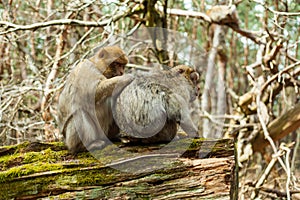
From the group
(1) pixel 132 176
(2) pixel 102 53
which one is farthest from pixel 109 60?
(1) pixel 132 176

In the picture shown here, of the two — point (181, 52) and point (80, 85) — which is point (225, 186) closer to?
point (80, 85)

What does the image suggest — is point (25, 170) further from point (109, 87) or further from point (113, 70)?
point (113, 70)

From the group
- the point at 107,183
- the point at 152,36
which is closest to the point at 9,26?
the point at 152,36

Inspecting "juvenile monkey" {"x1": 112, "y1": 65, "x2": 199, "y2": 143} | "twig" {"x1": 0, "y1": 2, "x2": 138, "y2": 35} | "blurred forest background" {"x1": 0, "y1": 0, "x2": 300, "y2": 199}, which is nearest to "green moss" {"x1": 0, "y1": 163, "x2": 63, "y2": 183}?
"juvenile monkey" {"x1": 112, "y1": 65, "x2": 199, "y2": 143}

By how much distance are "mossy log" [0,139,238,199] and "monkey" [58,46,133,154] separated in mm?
271

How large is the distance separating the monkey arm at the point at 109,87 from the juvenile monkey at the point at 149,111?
31 millimetres

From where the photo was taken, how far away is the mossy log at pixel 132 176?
3914mm

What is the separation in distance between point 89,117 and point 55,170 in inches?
28.8


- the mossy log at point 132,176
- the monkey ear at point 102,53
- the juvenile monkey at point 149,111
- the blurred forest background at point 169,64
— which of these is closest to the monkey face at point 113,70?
the monkey ear at point 102,53

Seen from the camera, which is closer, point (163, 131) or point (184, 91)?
point (163, 131)

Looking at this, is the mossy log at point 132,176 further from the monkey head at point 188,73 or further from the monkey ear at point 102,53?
the monkey ear at point 102,53

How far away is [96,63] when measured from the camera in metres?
5.05

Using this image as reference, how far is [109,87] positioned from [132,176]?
1024mm

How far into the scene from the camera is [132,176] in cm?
398
